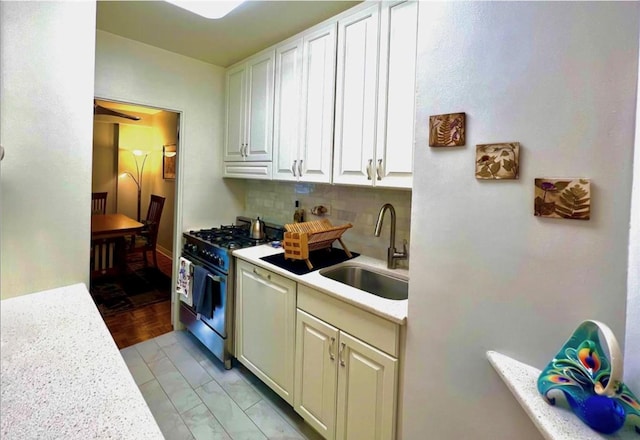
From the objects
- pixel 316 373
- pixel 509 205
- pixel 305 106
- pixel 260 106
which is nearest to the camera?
pixel 509 205

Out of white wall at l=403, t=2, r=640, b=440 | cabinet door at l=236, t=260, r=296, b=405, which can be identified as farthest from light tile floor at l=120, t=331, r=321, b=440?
white wall at l=403, t=2, r=640, b=440

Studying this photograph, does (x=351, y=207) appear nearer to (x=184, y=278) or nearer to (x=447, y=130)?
(x=447, y=130)

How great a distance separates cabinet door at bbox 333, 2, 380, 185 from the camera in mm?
1673

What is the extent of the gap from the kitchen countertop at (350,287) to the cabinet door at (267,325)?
62 mm

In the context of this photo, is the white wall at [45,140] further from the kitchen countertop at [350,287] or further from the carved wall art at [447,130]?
the carved wall art at [447,130]

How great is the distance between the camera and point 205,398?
1.98 m

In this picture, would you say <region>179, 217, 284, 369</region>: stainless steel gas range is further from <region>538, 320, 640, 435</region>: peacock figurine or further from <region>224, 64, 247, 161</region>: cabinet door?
<region>538, 320, 640, 435</region>: peacock figurine

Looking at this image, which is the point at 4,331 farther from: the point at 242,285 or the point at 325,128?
the point at 325,128

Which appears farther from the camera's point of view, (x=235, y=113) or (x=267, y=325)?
(x=235, y=113)

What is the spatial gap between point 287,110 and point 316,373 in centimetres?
167

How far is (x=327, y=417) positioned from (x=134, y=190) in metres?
5.66

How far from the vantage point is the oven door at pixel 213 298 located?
2.21 metres

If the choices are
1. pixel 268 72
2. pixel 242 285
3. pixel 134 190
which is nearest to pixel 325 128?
pixel 268 72

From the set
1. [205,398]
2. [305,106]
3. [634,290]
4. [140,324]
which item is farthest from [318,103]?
[140,324]
